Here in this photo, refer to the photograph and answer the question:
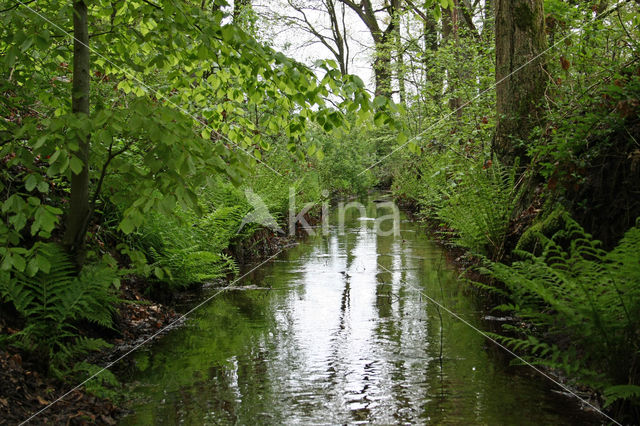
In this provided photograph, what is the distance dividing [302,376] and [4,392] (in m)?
1.85

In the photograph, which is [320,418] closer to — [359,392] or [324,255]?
[359,392]

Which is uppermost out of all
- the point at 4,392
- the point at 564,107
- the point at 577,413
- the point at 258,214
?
the point at 564,107

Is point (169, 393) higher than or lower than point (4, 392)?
lower

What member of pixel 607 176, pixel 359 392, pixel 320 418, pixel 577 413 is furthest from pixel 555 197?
pixel 320 418

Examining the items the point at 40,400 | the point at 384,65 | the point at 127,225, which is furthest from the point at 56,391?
the point at 384,65

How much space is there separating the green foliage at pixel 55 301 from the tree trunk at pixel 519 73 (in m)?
5.08

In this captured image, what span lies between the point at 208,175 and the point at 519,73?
5218mm

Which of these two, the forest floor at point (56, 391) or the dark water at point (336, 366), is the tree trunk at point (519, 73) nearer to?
the dark water at point (336, 366)

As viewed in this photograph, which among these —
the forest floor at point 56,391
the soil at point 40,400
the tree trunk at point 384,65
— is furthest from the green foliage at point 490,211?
the tree trunk at point 384,65

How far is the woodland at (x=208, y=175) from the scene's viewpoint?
106 inches

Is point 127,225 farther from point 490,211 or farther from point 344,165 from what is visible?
point 344,165

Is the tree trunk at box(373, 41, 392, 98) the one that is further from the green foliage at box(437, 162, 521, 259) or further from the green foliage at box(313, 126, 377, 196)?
the green foliage at box(437, 162, 521, 259)

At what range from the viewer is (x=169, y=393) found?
345 centimetres

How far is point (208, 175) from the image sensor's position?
8.68 ft
